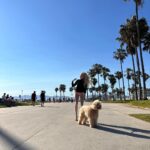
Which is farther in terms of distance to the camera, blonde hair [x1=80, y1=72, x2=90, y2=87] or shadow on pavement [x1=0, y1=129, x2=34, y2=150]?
blonde hair [x1=80, y1=72, x2=90, y2=87]

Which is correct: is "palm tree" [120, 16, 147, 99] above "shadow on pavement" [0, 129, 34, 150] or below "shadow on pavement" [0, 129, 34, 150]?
above

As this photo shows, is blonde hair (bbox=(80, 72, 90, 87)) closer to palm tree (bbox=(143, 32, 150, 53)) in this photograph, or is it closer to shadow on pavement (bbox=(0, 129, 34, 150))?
shadow on pavement (bbox=(0, 129, 34, 150))

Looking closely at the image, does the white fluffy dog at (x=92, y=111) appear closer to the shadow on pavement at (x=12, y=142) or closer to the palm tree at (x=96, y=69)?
the shadow on pavement at (x=12, y=142)

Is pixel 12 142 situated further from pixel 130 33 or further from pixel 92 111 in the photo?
pixel 130 33

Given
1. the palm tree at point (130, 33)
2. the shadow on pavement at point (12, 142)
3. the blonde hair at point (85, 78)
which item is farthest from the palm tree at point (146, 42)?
the shadow on pavement at point (12, 142)

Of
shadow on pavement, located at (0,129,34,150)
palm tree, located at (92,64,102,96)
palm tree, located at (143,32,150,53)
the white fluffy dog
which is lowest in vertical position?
shadow on pavement, located at (0,129,34,150)

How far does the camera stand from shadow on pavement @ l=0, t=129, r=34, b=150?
329 inches

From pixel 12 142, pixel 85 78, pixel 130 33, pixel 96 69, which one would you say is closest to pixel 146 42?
pixel 130 33

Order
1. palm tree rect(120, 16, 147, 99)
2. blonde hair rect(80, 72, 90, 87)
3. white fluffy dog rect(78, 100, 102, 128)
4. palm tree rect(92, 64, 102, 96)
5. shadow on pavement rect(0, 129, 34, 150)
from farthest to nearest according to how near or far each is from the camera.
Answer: palm tree rect(92, 64, 102, 96) < palm tree rect(120, 16, 147, 99) < blonde hair rect(80, 72, 90, 87) < white fluffy dog rect(78, 100, 102, 128) < shadow on pavement rect(0, 129, 34, 150)

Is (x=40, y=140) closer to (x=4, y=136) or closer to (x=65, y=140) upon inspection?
(x=65, y=140)

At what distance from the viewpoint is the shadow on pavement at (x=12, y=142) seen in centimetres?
837

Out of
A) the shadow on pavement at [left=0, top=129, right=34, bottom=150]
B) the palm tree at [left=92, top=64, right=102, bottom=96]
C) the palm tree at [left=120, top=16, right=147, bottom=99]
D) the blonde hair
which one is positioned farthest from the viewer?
the palm tree at [left=92, top=64, right=102, bottom=96]

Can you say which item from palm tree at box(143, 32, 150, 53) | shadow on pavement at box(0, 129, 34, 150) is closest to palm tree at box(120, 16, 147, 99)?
palm tree at box(143, 32, 150, 53)

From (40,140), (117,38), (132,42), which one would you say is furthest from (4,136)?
(117,38)
